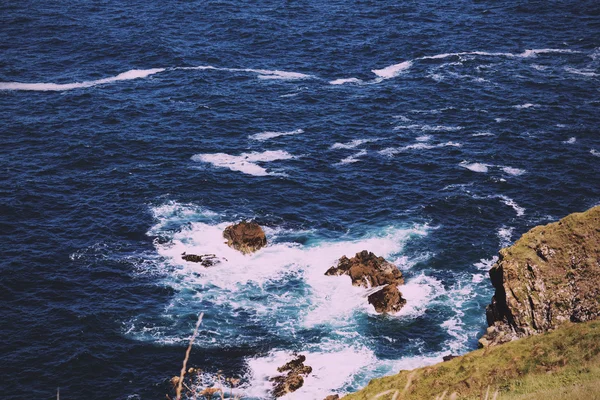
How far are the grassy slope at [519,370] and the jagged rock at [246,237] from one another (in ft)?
145

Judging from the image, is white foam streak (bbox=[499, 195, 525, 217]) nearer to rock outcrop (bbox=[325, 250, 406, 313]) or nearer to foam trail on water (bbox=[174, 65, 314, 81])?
rock outcrop (bbox=[325, 250, 406, 313])

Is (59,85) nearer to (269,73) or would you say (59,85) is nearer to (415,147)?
(269,73)

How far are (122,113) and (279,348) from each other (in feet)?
235

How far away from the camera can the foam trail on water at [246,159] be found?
11531 cm

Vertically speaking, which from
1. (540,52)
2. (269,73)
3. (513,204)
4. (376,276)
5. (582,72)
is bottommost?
(376,276)

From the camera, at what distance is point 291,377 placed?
242 feet

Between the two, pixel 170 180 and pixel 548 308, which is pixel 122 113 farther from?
pixel 548 308

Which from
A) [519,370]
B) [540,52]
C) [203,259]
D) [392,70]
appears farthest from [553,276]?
[540,52]

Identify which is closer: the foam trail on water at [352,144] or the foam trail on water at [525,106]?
the foam trail on water at [352,144]

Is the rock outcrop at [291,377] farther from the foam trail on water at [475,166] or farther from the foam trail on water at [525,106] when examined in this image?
the foam trail on water at [525,106]

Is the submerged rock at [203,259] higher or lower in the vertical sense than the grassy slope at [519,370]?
A: lower

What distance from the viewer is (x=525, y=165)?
11362cm

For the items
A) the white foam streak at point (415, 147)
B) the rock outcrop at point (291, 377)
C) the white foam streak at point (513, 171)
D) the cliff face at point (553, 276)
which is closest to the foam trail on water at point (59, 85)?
the white foam streak at point (415, 147)

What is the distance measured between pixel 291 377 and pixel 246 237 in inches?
1065
